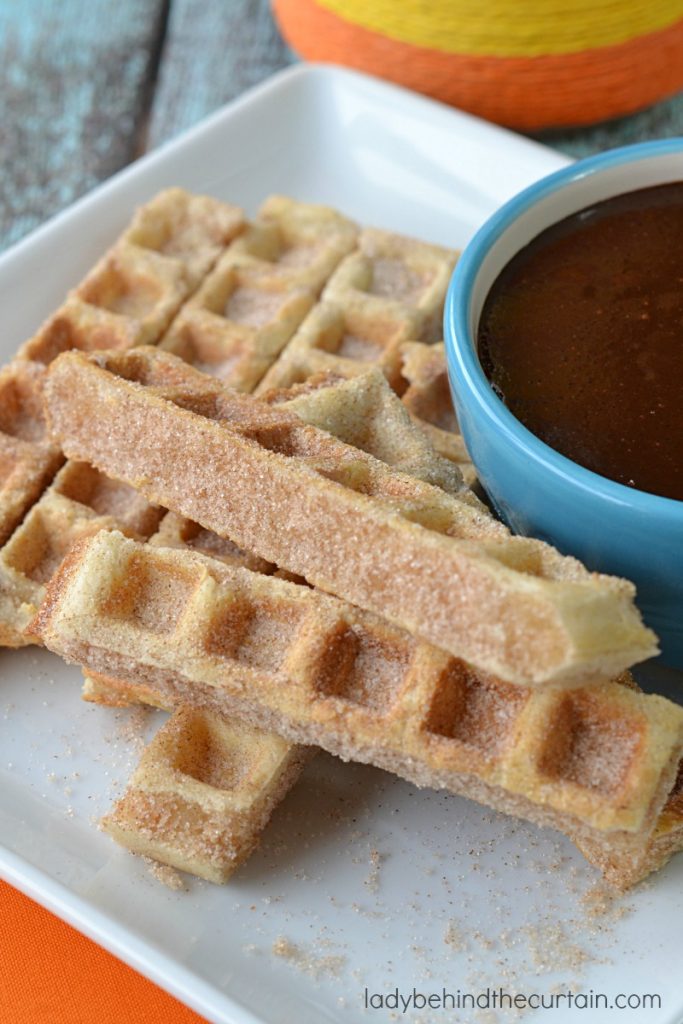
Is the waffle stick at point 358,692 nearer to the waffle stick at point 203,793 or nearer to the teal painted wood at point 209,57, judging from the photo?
the waffle stick at point 203,793

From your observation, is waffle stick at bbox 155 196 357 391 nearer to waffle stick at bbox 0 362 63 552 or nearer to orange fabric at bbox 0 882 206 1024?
waffle stick at bbox 0 362 63 552

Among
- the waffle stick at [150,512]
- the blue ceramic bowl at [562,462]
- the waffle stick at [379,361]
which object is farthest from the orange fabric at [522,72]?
the waffle stick at [150,512]

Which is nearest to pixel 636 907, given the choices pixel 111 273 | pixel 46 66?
pixel 111 273

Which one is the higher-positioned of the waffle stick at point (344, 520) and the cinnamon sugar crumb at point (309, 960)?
the waffle stick at point (344, 520)

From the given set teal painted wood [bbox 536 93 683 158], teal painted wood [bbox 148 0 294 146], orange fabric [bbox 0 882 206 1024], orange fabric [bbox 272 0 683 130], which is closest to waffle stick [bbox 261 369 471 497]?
orange fabric [bbox 0 882 206 1024]

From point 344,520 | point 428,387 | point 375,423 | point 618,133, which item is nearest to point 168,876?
point 344,520
